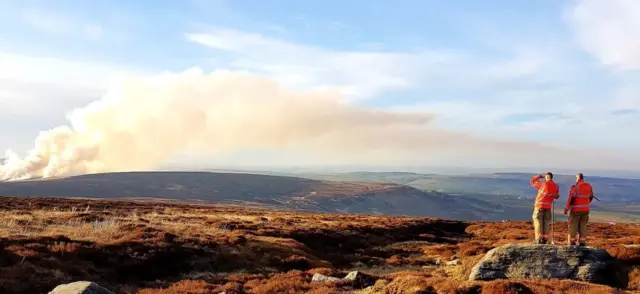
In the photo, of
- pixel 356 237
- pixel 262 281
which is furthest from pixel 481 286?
pixel 356 237

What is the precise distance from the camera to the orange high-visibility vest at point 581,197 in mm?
18500

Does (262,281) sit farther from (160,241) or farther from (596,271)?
(596,271)

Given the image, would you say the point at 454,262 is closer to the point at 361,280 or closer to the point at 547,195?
the point at 547,195

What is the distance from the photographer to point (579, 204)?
61.0ft

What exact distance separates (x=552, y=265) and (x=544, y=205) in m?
2.92

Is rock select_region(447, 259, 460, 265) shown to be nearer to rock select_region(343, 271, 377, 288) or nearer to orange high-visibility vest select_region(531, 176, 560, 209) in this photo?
orange high-visibility vest select_region(531, 176, 560, 209)

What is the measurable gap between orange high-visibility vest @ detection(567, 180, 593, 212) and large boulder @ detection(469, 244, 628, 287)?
1.96 metres

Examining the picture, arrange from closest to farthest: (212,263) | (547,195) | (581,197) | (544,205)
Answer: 1. (581,197)
2. (547,195)
3. (544,205)
4. (212,263)

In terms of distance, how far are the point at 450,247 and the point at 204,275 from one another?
68.1ft

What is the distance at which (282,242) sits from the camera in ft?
97.8

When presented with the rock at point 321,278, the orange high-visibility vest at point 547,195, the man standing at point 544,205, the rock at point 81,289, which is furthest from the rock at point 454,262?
the rock at point 81,289

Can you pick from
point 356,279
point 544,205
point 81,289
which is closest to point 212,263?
point 356,279

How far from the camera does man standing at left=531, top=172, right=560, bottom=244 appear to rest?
1872 cm

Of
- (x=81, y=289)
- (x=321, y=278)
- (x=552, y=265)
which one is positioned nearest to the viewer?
(x=81, y=289)
